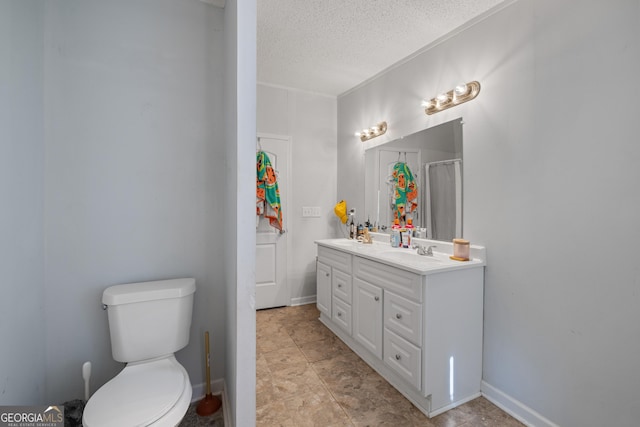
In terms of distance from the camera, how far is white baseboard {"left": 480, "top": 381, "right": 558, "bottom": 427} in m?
1.50

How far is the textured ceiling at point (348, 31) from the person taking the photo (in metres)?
1.82

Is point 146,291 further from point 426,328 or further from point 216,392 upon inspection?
point 426,328

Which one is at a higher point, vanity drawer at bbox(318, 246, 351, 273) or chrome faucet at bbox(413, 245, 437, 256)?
chrome faucet at bbox(413, 245, 437, 256)

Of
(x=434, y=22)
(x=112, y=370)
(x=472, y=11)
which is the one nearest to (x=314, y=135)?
(x=434, y=22)

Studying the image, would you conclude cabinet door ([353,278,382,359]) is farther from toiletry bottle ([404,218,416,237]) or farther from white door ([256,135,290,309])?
white door ([256,135,290,309])

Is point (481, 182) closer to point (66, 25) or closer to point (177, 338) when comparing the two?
point (177, 338)

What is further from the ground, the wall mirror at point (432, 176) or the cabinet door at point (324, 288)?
the wall mirror at point (432, 176)

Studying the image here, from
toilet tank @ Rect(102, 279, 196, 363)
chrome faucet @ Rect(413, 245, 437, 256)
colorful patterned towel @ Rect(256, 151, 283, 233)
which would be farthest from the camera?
colorful patterned towel @ Rect(256, 151, 283, 233)

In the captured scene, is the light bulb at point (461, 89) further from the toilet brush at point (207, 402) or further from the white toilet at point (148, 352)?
the toilet brush at point (207, 402)

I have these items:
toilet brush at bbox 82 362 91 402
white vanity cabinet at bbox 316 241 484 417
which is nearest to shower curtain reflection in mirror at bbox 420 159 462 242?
white vanity cabinet at bbox 316 241 484 417

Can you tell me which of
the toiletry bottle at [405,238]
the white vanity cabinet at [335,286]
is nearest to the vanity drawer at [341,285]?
the white vanity cabinet at [335,286]

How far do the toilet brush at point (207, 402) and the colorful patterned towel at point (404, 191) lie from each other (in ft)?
6.21

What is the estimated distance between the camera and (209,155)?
1.75m

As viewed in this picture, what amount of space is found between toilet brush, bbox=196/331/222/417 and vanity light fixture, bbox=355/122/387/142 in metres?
2.37
